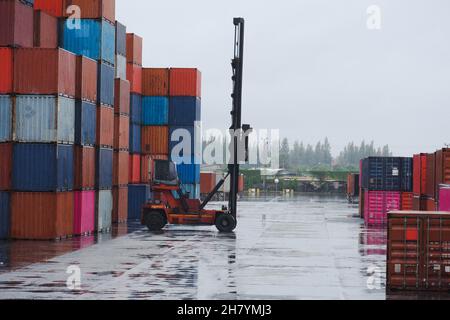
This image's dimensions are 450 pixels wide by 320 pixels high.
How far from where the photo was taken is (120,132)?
Result: 52281mm

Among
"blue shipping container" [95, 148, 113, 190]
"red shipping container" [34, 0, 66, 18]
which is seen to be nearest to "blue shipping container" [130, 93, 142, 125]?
"blue shipping container" [95, 148, 113, 190]

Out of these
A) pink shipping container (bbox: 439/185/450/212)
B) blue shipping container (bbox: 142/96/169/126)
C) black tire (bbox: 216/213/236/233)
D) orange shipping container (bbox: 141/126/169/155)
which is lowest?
black tire (bbox: 216/213/236/233)

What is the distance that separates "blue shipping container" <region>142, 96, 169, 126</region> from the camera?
61688 millimetres

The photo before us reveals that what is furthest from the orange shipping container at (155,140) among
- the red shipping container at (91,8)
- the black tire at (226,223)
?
the black tire at (226,223)

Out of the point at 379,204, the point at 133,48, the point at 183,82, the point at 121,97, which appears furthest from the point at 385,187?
the point at 133,48

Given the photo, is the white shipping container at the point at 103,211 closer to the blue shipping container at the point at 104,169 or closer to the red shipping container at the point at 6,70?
the blue shipping container at the point at 104,169

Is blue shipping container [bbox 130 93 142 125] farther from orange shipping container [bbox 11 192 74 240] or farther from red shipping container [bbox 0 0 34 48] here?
orange shipping container [bbox 11 192 74 240]

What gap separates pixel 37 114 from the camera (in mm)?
38375

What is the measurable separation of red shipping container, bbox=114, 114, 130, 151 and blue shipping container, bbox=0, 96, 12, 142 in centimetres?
1386

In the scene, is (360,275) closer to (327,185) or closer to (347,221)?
(347,221)

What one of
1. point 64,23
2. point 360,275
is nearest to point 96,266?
point 360,275

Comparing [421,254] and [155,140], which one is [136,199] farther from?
[421,254]

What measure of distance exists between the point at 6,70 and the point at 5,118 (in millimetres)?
2009

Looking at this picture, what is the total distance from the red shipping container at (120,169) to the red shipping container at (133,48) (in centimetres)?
943
